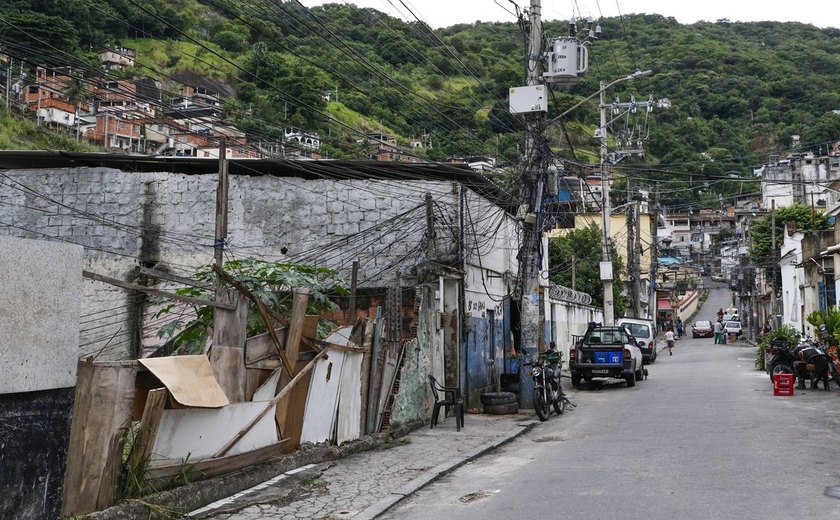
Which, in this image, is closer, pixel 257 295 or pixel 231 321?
pixel 231 321

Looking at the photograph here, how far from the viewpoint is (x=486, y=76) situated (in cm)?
3466

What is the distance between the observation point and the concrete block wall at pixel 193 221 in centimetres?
1745

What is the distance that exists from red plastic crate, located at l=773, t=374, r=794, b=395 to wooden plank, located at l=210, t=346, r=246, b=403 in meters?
15.6

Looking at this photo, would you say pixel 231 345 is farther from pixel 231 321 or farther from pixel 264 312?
pixel 264 312

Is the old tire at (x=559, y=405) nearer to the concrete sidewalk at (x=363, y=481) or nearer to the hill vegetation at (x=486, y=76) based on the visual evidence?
the concrete sidewalk at (x=363, y=481)

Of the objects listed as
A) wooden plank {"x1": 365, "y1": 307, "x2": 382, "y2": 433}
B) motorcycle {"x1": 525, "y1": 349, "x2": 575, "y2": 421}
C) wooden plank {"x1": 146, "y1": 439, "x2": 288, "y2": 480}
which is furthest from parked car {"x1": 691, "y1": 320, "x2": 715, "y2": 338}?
wooden plank {"x1": 146, "y1": 439, "x2": 288, "y2": 480}

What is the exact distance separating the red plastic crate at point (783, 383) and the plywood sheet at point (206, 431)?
15097 millimetres

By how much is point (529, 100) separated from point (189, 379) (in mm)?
12658

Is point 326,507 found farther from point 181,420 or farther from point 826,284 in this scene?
point 826,284

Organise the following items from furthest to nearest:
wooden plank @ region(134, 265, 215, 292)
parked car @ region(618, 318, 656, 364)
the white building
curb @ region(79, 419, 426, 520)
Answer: the white building, parked car @ region(618, 318, 656, 364), wooden plank @ region(134, 265, 215, 292), curb @ region(79, 419, 426, 520)

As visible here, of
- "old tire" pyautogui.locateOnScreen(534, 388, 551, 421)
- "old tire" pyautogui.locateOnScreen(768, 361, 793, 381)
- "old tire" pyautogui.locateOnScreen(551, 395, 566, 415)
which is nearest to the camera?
"old tire" pyautogui.locateOnScreen(534, 388, 551, 421)

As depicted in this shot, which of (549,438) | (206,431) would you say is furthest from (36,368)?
(549,438)

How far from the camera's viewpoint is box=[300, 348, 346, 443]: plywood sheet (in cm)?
1104

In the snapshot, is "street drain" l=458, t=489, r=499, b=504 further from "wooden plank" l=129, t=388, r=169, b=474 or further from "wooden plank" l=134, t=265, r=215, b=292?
"wooden plank" l=134, t=265, r=215, b=292
